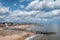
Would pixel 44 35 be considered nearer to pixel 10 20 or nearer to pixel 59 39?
pixel 59 39

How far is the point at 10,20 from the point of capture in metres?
2.05

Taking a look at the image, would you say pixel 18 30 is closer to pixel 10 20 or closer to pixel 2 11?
pixel 10 20

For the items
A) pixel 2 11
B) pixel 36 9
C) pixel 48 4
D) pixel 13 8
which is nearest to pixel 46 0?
pixel 48 4

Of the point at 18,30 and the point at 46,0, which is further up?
the point at 46,0

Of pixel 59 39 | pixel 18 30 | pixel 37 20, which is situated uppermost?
pixel 37 20

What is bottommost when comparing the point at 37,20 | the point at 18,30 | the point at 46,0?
the point at 18,30

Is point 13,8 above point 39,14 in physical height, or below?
above

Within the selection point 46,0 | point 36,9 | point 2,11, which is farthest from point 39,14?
point 2,11

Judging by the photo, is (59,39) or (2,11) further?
(2,11)

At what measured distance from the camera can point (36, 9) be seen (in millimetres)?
2020

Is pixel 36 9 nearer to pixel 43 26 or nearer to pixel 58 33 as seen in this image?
pixel 43 26

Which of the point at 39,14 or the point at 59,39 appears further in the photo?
the point at 39,14

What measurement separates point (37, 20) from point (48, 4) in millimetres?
302

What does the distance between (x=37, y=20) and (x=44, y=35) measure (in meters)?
0.26
